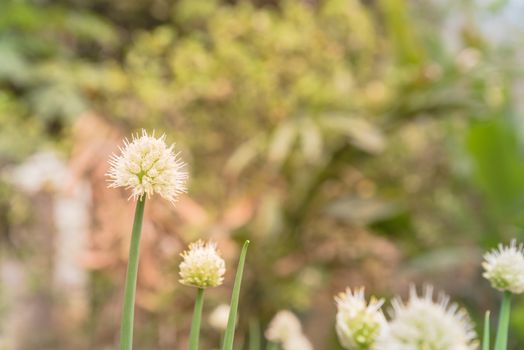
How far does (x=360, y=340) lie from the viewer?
0.34 metres

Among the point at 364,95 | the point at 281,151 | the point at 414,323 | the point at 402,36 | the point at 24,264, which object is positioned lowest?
the point at 414,323

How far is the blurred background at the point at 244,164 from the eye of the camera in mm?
2770

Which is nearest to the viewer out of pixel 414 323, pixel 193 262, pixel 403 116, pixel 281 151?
pixel 414 323

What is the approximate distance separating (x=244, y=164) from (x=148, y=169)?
2.51 meters

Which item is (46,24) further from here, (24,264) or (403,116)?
(403,116)

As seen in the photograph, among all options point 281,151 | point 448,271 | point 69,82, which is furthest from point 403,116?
point 69,82

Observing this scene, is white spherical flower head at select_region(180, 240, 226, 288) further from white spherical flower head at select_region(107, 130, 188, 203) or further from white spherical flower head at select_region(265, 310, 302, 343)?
white spherical flower head at select_region(265, 310, 302, 343)

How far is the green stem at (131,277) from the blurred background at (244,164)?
7.68 ft

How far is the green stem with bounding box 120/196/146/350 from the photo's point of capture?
13.3 inches

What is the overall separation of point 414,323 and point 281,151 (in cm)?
243

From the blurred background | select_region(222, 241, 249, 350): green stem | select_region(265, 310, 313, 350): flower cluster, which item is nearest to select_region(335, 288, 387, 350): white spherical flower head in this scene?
select_region(222, 241, 249, 350): green stem

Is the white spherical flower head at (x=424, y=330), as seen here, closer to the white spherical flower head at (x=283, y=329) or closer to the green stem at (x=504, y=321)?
the green stem at (x=504, y=321)

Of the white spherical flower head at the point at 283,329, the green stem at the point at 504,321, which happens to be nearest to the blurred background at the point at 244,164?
the white spherical flower head at the point at 283,329

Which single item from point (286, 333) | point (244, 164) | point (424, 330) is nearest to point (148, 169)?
point (424, 330)
